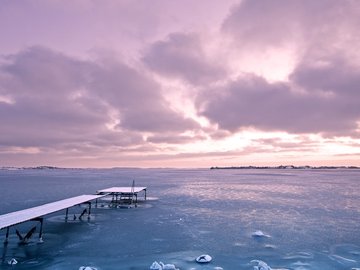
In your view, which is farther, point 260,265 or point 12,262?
point 12,262

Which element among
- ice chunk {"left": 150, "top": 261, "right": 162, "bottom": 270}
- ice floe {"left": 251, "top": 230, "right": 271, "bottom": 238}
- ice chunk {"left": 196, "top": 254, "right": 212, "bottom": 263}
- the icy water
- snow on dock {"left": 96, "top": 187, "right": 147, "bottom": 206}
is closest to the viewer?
ice chunk {"left": 150, "top": 261, "right": 162, "bottom": 270}

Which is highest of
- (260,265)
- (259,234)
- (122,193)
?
(122,193)

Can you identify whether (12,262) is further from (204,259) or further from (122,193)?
(122,193)

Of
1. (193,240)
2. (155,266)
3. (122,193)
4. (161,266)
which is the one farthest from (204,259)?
(122,193)

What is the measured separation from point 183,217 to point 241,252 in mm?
14164

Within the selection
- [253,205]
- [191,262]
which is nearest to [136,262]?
[191,262]

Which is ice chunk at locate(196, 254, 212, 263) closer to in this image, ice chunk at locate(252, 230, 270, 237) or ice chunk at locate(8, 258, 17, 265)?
ice chunk at locate(252, 230, 270, 237)

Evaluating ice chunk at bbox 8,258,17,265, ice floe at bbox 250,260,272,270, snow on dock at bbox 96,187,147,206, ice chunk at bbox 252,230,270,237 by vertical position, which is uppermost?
snow on dock at bbox 96,187,147,206

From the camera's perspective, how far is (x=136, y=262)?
741 inches

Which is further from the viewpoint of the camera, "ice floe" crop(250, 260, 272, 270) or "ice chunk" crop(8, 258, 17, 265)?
"ice chunk" crop(8, 258, 17, 265)

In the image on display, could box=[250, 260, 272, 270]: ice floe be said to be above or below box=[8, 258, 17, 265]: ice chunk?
below

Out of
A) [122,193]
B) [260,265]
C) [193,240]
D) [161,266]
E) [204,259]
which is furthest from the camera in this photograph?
[122,193]

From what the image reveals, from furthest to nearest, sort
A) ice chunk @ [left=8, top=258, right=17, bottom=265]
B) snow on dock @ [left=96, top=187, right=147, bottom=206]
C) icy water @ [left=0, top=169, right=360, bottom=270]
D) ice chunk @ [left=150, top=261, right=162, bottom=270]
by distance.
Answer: snow on dock @ [left=96, top=187, right=147, bottom=206] → icy water @ [left=0, top=169, right=360, bottom=270] → ice chunk @ [left=8, top=258, right=17, bottom=265] → ice chunk @ [left=150, top=261, right=162, bottom=270]

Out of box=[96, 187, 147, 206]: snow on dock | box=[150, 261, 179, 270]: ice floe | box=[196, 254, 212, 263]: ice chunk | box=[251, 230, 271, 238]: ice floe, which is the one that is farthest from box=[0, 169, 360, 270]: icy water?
box=[96, 187, 147, 206]: snow on dock
